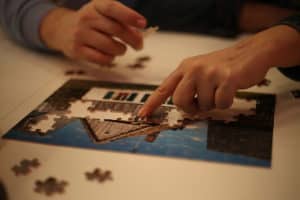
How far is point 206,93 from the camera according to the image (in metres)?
0.78

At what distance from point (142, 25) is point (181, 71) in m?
0.22

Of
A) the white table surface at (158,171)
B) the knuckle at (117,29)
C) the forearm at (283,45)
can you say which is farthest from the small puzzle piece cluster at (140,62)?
the forearm at (283,45)

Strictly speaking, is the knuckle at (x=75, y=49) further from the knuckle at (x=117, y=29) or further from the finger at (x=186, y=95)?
the finger at (x=186, y=95)

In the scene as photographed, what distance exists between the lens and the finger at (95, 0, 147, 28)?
97cm

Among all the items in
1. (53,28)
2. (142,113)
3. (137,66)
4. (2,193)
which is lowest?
(2,193)

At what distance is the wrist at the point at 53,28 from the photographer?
112cm

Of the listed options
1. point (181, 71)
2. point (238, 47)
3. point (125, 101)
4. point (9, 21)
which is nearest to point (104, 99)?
point (125, 101)

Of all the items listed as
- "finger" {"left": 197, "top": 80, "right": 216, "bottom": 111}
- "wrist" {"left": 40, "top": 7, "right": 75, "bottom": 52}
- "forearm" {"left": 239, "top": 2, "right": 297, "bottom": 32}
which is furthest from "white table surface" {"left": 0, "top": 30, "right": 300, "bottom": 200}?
"forearm" {"left": 239, "top": 2, "right": 297, "bottom": 32}

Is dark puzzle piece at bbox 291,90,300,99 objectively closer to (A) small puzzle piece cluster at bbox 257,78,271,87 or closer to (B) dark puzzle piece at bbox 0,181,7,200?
(A) small puzzle piece cluster at bbox 257,78,271,87

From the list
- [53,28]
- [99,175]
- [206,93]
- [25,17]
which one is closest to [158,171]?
[99,175]

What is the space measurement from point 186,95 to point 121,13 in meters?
0.31

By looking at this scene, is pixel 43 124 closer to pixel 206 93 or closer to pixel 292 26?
pixel 206 93

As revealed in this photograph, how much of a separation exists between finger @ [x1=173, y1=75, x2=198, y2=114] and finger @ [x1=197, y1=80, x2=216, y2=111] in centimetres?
1

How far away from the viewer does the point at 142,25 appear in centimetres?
98
